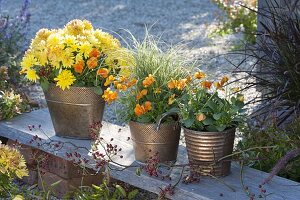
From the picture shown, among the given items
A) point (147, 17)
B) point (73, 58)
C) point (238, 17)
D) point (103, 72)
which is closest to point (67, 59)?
point (73, 58)

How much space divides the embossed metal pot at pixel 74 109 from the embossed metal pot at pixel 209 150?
67 cm

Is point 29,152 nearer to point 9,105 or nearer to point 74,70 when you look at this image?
point 9,105

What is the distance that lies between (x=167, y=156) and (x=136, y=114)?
Result: 0.26 meters

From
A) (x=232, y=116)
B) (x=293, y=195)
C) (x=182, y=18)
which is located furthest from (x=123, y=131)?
(x=182, y=18)

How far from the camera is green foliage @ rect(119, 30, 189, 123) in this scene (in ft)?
11.2

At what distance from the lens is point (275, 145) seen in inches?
140

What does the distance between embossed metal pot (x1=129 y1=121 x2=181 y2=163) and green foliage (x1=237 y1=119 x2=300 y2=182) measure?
0.35 metres

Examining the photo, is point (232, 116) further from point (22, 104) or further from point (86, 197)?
point (22, 104)

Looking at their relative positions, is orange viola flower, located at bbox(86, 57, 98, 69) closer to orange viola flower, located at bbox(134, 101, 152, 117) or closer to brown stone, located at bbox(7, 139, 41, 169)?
orange viola flower, located at bbox(134, 101, 152, 117)

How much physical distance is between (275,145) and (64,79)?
1.12 m

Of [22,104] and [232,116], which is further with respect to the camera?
[22,104]

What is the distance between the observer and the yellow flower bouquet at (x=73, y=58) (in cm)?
360

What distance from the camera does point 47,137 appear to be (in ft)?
12.7

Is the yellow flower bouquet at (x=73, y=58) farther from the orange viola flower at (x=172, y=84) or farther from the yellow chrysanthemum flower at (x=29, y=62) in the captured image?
the orange viola flower at (x=172, y=84)
